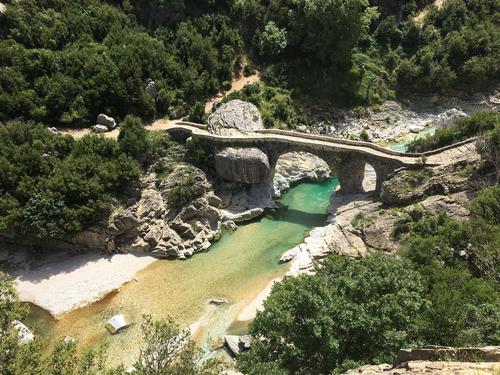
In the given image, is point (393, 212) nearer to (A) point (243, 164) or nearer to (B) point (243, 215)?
(B) point (243, 215)

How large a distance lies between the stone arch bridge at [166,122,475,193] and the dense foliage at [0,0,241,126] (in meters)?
8.97

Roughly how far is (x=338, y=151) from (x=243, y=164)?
Result: 10279 mm

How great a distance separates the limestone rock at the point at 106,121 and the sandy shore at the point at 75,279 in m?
16.2

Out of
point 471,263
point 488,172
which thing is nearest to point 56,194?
point 471,263

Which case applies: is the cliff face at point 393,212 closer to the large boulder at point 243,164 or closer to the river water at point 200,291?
the river water at point 200,291

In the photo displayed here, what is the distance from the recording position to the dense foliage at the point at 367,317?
63.6ft

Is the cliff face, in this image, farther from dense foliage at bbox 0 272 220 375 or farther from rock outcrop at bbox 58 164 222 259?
dense foliage at bbox 0 272 220 375

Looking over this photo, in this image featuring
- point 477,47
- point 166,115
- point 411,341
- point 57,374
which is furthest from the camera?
point 477,47

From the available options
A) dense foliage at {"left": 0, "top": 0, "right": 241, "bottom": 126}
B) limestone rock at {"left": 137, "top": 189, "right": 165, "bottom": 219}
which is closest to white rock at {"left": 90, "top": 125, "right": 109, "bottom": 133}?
dense foliage at {"left": 0, "top": 0, "right": 241, "bottom": 126}

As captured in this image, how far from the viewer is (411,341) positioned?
66.3 feet

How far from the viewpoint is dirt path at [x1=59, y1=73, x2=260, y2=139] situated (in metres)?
45.7

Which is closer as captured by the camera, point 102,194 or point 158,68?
point 102,194

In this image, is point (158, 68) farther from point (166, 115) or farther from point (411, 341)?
point (411, 341)

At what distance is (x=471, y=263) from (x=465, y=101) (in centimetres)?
4115
